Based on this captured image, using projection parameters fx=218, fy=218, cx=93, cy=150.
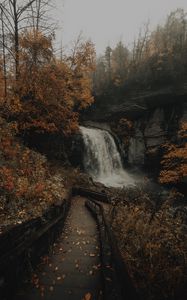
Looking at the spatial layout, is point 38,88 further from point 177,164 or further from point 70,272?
point 177,164

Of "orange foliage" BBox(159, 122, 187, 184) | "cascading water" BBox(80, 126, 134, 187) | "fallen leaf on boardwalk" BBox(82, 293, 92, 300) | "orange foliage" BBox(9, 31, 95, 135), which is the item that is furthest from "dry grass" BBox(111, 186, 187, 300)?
"cascading water" BBox(80, 126, 134, 187)

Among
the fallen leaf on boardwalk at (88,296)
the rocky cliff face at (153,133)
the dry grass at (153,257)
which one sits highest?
the rocky cliff face at (153,133)

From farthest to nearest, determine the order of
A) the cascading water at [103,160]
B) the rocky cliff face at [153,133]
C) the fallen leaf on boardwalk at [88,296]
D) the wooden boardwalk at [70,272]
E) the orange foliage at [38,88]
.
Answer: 1. the rocky cliff face at [153,133]
2. the cascading water at [103,160]
3. the orange foliage at [38,88]
4. the wooden boardwalk at [70,272]
5. the fallen leaf on boardwalk at [88,296]

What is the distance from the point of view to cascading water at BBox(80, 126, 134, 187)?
74.5 ft

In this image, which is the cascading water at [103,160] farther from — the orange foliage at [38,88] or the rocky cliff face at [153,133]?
the orange foliage at [38,88]

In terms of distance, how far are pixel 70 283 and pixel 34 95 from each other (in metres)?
12.2

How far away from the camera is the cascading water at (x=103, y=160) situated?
74.5 ft

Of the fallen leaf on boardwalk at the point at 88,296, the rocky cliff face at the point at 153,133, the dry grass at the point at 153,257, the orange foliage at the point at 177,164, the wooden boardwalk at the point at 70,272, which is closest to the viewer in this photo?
the fallen leaf on boardwalk at the point at 88,296

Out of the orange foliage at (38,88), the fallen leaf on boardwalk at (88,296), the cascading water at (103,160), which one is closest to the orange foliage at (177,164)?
the cascading water at (103,160)

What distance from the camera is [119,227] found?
8.27m

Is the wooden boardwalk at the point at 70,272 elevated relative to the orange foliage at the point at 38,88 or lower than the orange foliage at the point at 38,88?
lower

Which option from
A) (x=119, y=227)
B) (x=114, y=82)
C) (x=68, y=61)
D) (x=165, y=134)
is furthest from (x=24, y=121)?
(x=114, y=82)

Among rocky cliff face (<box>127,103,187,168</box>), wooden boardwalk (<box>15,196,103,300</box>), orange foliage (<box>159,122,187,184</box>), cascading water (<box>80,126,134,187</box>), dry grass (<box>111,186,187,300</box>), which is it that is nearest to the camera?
wooden boardwalk (<box>15,196,103,300</box>)

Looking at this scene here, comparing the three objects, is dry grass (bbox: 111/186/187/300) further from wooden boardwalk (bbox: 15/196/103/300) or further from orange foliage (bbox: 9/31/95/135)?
orange foliage (bbox: 9/31/95/135)
